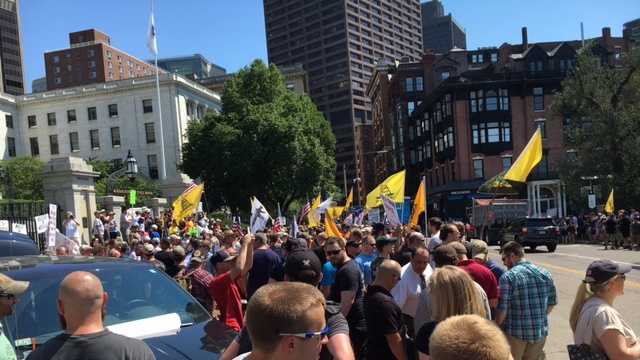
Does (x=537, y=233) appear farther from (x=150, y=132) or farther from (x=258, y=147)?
(x=150, y=132)

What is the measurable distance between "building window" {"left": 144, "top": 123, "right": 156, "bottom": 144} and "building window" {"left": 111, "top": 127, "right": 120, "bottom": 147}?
12.4ft

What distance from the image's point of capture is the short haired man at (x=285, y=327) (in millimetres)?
2105

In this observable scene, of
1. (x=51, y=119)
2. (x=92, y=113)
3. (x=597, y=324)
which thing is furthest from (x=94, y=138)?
(x=597, y=324)

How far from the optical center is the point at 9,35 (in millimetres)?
125000

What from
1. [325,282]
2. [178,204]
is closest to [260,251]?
[325,282]

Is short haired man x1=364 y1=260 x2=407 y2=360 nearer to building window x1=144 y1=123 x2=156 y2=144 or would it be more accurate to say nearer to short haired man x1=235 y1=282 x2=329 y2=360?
short haired man x1=235 y1=282 x2=329 y2=360

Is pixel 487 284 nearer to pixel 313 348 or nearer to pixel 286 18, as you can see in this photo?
pixel 313 348

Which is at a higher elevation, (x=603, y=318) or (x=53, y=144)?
(x=53, y=144)

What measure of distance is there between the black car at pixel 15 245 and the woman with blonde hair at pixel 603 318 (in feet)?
26.3

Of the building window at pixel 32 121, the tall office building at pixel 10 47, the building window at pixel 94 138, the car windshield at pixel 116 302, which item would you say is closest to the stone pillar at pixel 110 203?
the car windshield at pixel 116 302

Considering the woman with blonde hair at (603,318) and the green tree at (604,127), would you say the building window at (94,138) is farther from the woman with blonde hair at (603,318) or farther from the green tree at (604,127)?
the woman with blonde hair at (603,318)

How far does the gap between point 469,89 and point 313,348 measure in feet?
175

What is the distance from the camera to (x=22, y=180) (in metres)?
47.0

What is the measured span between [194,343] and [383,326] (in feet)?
4.80
